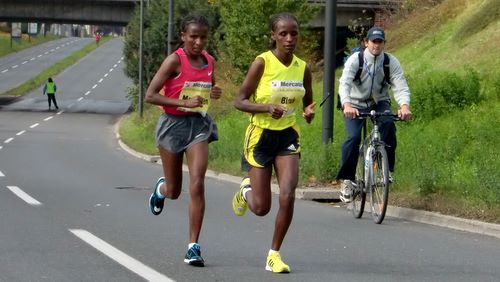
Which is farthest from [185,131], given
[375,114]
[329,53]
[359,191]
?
[329,53]

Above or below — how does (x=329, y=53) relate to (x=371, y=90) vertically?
above

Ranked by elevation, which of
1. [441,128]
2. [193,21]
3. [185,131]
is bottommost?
[441,128]

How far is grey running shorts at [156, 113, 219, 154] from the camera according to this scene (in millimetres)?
8922

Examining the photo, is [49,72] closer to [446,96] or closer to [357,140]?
[446,96]

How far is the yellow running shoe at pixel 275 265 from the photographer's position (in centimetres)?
830

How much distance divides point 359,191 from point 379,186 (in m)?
0.59

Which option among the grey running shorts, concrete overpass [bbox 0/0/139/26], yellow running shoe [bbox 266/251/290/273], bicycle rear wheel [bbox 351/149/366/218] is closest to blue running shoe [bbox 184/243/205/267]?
yellow running shoe [bbox 266/251/290/273]

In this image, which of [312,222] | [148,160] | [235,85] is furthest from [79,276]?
[235,85]

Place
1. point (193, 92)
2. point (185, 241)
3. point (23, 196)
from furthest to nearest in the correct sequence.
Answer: point (23, 196)
point (185, 241)
point (193, 92)

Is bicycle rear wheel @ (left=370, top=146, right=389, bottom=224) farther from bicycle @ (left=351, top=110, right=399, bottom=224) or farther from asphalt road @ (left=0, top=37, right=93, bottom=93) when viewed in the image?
asphalt road @ (left=0, top=37, right=93, bottom=93)

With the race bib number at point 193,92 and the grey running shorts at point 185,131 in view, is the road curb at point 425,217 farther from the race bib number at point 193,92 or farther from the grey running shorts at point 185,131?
the race bib number at point 193,92

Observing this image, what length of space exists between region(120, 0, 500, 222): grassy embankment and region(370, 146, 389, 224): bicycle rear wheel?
2.31 feet

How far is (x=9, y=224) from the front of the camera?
37.4 feet

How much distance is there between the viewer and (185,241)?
10180 millimetres
